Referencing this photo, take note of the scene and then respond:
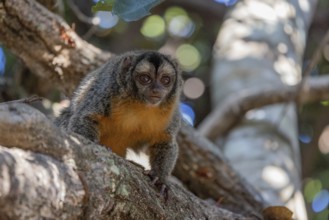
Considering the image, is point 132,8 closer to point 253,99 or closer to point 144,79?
point 144,79

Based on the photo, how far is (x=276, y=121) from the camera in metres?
7.72

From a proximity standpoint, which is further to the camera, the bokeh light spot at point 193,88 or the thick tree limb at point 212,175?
the bokeh light spot at point 193,88

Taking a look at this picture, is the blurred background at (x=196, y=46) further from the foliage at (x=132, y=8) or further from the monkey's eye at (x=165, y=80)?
the foliage at (x=132, y=8)

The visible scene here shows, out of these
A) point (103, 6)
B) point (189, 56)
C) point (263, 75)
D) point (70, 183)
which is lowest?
point (189, 56)

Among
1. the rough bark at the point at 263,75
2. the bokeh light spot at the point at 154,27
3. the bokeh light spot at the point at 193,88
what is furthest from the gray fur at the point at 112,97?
the bokeh light spot at the point at 154,27

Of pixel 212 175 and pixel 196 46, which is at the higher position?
pixel 212 175

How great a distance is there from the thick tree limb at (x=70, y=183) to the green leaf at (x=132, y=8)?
0.69m

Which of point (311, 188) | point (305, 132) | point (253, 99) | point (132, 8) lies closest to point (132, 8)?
point (132, 8)

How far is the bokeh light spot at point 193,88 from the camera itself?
10.3 meters

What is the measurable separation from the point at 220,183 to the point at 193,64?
4.72 meters

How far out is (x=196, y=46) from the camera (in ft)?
36.2

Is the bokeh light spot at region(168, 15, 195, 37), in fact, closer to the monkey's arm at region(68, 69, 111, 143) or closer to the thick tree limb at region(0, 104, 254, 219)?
the monkey's arm at region(68, 69, 111, 143)

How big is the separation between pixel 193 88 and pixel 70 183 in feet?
24.2

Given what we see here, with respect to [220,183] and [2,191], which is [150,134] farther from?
[2,191]
